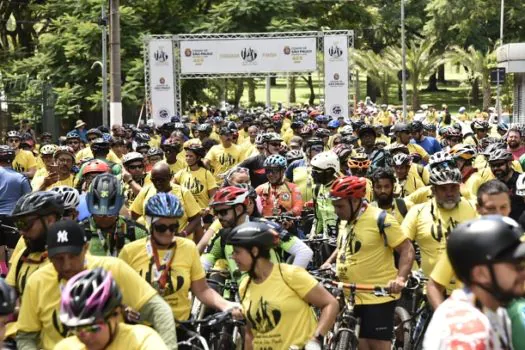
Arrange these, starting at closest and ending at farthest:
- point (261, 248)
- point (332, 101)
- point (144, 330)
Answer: point (144, 330), point (261, 248), point (332, 101)

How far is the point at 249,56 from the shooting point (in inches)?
1252

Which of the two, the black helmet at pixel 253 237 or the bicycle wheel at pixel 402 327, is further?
the bicycle wheel at pixel 402 327

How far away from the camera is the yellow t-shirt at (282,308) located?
20.3 feet

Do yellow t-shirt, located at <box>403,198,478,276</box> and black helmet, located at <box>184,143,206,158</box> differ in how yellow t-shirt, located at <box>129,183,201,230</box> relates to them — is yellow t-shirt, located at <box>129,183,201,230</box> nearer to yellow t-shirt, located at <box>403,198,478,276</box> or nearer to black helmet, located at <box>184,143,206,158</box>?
black helmet, located at <box>184,143,206,158</box>

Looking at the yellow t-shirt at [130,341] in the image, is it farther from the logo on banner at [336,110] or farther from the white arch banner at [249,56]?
the white arch banner at [249,56]

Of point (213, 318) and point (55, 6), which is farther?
point (55, 6)

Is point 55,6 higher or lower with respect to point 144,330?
higher

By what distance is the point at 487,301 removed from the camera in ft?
11.6

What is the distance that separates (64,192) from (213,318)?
198 cm

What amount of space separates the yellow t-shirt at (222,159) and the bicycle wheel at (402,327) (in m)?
8.17

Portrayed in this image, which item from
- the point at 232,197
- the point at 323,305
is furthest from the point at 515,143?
the point at 323,305

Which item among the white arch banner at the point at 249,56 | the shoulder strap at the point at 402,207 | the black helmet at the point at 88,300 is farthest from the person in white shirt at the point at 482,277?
the white arch banner at the point at 249,56

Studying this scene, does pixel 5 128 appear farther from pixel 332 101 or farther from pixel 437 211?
pixel 437 211

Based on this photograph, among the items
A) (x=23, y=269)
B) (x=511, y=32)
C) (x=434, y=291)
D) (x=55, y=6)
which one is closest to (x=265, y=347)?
(x=434, y=291)
